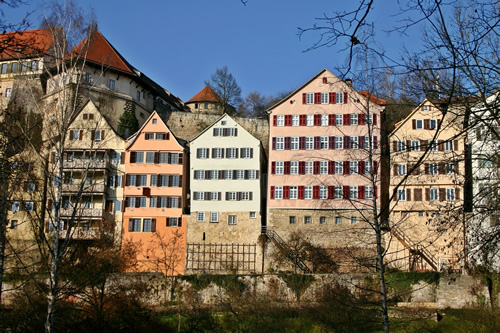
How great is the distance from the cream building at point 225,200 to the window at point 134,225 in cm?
397

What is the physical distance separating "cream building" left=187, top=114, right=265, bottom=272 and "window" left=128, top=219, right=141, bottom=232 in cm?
397

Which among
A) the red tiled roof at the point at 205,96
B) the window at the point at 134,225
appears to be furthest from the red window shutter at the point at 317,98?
the red tiled roof at the point at 205,96

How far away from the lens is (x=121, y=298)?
31.2m

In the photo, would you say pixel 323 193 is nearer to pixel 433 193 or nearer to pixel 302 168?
pixel 302 168

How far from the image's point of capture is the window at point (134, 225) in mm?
43719

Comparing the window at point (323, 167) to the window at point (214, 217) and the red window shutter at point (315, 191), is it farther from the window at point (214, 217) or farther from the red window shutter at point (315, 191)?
the window at point (214, 217)

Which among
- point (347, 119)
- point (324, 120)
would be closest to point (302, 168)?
point (324, 120)

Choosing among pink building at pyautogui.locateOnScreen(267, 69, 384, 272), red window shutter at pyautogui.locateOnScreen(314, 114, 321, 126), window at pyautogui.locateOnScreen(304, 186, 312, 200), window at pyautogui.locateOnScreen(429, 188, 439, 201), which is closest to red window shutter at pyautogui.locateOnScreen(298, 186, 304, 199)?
pink building at pyautogui.locateOnScreen(267, 69, 384, 272)

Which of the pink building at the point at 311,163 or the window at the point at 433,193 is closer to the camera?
the window at the point at 433,193

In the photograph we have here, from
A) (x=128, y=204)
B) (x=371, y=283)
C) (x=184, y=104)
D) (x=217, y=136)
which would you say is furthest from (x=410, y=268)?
(x=184, y=104)

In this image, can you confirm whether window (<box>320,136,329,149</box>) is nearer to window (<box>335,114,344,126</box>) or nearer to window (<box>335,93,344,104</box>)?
window (<box>335,114,344,126</box>)

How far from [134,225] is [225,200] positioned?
7.23 m

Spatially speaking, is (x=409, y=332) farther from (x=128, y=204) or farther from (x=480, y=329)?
(x=128, y=204)

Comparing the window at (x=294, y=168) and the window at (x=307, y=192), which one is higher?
the window at (x=294, y=168)
